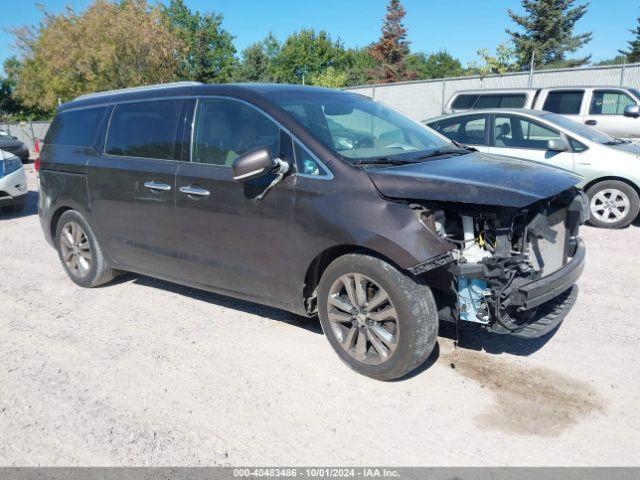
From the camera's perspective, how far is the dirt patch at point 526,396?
3080 mm

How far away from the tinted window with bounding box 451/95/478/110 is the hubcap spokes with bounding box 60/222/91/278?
8353mm

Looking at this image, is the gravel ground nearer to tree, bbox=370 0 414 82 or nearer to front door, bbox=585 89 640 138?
front door, bbox=585 89 640 138

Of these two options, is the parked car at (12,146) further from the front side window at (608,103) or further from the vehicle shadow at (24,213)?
the front side window at (608,103)

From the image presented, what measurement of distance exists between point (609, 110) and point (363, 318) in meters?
9.52

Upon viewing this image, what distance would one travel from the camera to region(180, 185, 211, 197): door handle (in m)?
4.18

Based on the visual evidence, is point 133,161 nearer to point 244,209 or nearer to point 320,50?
point 244,209

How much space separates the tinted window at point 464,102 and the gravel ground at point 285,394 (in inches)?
279

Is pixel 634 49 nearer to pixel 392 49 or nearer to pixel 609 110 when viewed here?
pixel 392 49

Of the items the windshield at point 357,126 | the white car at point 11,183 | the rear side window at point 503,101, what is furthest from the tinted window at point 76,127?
the rear side window at point 503,101

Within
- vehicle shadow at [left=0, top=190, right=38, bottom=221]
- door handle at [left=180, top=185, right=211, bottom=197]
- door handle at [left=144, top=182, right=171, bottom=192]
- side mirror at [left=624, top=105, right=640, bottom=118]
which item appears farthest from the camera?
vehicle shadow at [left=0, top=190, right=38, bottom=221]

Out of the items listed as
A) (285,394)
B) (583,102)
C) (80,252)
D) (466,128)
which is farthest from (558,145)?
(80,252)

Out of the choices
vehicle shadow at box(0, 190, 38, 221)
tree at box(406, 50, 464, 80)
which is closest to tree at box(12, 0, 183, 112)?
vehicle shadow at box(0, 190, 38, 221)

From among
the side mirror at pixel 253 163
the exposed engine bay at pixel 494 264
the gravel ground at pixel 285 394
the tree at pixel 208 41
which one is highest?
the tree at pixel 208 41

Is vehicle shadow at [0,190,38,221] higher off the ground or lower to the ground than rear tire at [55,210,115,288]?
lower
